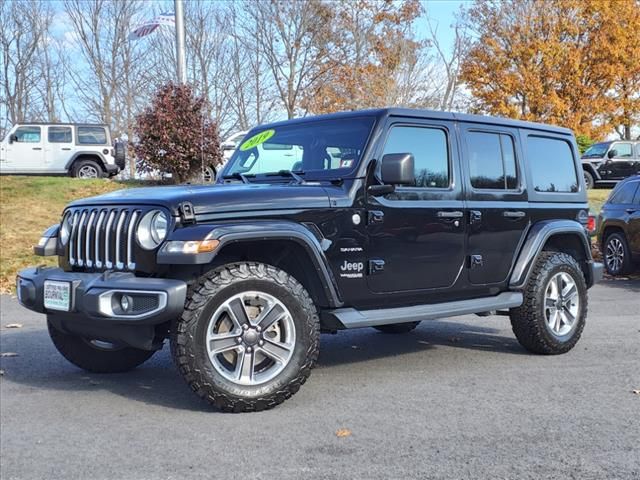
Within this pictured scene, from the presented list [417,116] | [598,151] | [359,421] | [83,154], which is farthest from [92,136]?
[359,421]

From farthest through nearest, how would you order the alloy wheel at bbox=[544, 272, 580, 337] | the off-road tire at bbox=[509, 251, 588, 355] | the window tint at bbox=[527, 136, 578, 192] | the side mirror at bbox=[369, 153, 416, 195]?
the window tint at bbox=[527, 136, 578, 192] < the alloy wheel at bbox=[544, 272, 580, 337] < the off-road tire at bbox=[509, 251, 588, 355] < the side mirror at bbox=[369, 153, 416, 195]

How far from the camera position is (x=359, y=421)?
14.2ft

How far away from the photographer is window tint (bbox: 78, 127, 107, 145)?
21.6m

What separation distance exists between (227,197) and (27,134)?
1932cm

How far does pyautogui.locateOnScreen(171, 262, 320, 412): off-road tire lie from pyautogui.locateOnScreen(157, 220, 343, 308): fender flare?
19 centimetres

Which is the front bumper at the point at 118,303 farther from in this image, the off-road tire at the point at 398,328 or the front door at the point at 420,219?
the off-road tire at the point at 398,328

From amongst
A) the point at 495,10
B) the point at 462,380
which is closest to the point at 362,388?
the point at 462,380

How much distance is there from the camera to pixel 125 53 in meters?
33.2

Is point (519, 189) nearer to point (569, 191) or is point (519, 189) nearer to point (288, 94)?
point (569, 191)

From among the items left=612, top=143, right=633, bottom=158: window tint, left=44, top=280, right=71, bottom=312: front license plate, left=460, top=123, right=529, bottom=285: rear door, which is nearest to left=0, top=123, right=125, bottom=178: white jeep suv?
left=612, top=143, right=633, bottom=158: window tint

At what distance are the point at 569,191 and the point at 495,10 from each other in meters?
25.9

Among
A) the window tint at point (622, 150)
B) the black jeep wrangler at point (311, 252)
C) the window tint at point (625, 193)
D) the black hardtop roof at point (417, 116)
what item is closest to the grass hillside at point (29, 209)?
the window tint at point (622, 150)

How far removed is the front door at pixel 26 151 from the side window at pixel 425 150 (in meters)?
18.5

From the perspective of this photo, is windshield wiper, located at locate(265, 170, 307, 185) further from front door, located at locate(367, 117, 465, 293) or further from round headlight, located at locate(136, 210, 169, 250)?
round headlight, located at locate(136, 210, 169, 250)
